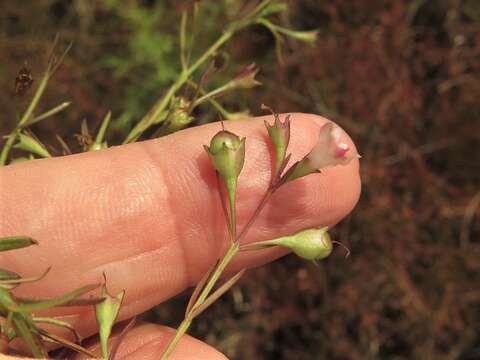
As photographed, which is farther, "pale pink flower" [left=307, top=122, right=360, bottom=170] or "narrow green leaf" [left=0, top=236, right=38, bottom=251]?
"pale pink flower" [left=307, top=122, right=360, bottom=170]

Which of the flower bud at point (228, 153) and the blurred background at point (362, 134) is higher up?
the flower bud at point (228, 153)

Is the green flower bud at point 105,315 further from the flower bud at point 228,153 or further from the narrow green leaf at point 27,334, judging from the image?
the flower bud at point 228,153

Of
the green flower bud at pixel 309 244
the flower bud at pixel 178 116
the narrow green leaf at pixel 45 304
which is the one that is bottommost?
the green flower bud at pixel 309 244

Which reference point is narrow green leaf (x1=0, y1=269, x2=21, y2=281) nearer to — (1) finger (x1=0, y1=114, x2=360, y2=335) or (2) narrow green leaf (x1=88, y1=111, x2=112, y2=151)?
(1) finger (x1=0, y1=114, x2=360, y2=335)

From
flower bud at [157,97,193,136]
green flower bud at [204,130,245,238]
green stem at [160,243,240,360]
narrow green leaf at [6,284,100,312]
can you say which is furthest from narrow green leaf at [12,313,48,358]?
flower bud at [157,97,193,136]

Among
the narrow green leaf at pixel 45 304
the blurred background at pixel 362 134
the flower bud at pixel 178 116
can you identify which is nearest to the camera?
the narrow green leaf at pixel 45 304

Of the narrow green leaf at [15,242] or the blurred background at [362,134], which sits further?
Result: the blurred background at [362,134]

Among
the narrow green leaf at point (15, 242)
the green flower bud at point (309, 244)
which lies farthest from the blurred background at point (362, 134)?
the narrow green leaf at point (15, 242)
